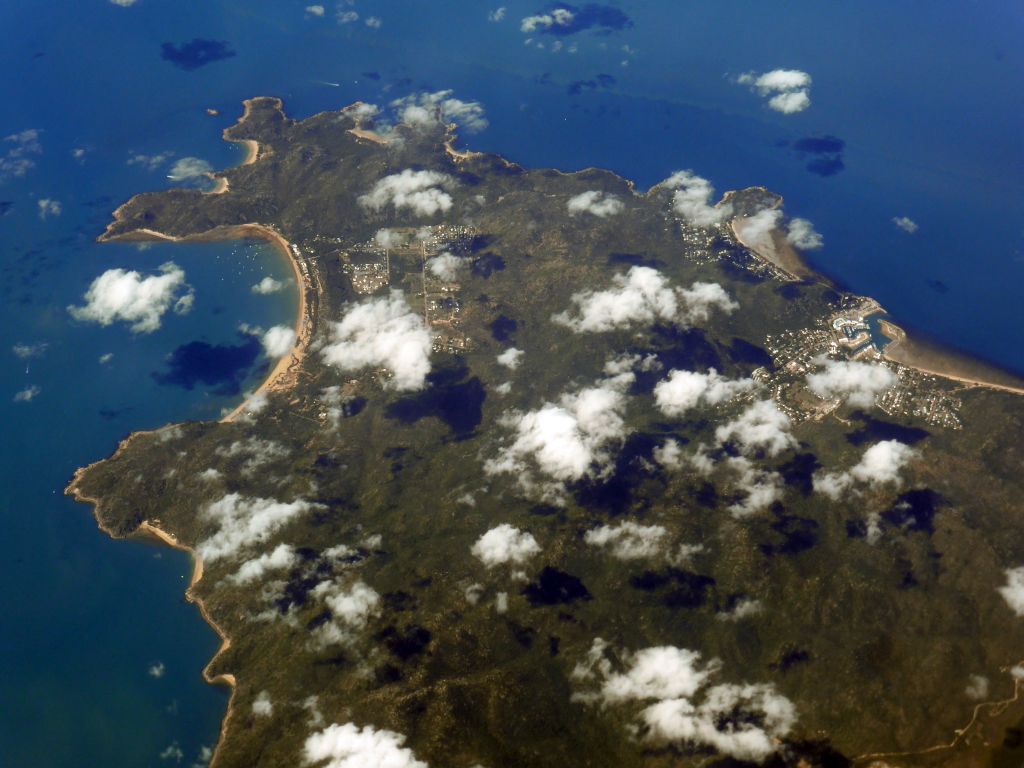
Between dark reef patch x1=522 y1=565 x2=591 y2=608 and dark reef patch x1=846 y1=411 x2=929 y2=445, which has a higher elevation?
dark reef patch x1=846 y1=411 x2=929 y2=445

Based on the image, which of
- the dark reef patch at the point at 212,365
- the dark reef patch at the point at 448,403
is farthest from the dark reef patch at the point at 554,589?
the dark reef patch at the point at 212,365

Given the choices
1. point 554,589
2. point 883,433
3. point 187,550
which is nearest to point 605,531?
point 554,589

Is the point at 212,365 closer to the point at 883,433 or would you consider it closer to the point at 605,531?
the point at 605,531

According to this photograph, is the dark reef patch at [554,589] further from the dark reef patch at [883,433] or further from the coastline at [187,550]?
the dark reef patch at [883,433]

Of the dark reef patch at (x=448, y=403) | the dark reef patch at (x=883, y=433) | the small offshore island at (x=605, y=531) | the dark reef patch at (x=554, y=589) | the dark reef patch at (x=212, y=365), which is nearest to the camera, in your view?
the small offshore island at (x=605, y=531)

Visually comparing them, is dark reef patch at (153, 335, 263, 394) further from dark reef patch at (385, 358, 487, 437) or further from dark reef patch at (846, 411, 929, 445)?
dark reef patch at (846, 411, 929, 445)

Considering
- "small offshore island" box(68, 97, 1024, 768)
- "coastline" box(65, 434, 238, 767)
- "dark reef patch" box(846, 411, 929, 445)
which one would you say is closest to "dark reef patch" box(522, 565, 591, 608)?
"small offshore island" box(68, 97, 1024, 768)

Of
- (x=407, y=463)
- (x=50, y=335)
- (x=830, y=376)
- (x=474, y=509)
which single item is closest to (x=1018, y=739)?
(x=830, y=376)
